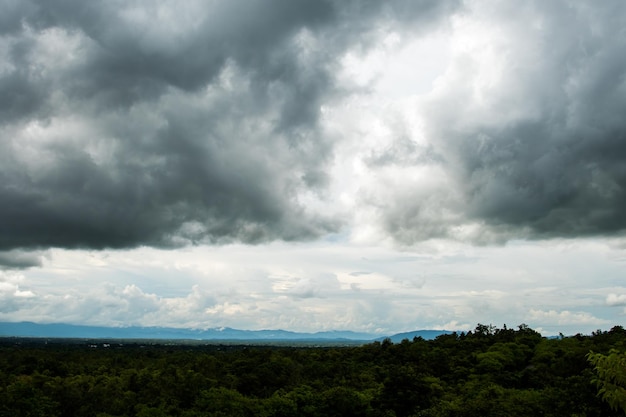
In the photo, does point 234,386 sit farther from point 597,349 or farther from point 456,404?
point 597,349

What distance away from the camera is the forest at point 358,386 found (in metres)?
54.1

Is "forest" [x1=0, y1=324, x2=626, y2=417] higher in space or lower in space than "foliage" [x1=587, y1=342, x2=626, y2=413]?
lower

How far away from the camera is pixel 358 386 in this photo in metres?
85.9

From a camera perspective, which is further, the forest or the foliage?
the forest

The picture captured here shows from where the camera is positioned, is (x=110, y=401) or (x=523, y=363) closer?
(x=110, y=401)

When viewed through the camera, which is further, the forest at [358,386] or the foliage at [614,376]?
the forest at [358,386]

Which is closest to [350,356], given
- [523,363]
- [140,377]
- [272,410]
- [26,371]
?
[523,363]

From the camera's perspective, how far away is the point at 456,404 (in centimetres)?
5591

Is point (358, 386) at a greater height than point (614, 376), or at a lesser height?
lesser

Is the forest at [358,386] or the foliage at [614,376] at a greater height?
the foliage at [614,376]

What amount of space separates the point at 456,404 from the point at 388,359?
68.4 meters

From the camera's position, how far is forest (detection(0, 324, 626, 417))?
177ft

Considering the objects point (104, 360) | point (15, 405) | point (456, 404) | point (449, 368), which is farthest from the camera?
point (104, 360)

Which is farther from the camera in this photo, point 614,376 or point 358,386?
point 358,386
